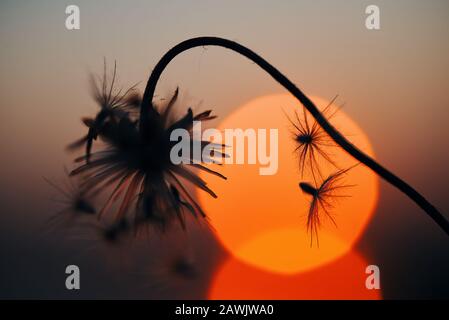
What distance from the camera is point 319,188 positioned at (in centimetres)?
389

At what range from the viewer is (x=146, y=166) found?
3682mm

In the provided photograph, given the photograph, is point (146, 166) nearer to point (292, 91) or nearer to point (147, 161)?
point (147, 161)

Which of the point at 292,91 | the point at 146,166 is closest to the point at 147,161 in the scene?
the point at 146,166

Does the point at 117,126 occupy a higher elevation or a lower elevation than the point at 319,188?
higher

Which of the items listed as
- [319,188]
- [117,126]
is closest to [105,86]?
[117,126]

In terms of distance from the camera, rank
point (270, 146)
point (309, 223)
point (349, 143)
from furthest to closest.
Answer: point (270, 146) < point (309, 223) < point (349, 143)

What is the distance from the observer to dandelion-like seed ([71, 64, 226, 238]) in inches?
142

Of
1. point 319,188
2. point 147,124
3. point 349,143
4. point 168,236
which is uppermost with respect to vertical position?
point 147,124

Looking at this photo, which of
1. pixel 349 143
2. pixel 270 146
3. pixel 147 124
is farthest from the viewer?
pixel 270 146

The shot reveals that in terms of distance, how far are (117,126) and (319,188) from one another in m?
1.58

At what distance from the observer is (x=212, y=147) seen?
3.83m

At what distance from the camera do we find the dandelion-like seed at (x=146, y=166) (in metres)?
3.61

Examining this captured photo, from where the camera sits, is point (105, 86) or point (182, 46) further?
point (105, 86)

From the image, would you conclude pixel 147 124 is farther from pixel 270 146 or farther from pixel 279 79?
pixel 270 146
